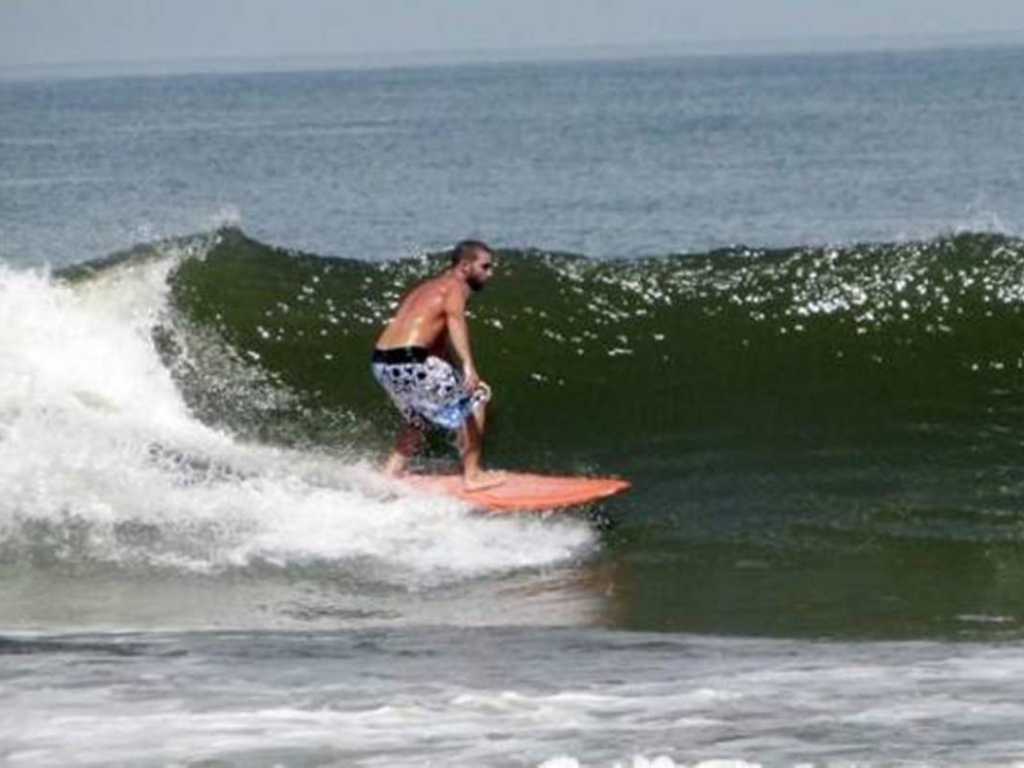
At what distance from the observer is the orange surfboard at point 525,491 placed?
14023 mm

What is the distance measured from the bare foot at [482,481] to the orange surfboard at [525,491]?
0.06ft

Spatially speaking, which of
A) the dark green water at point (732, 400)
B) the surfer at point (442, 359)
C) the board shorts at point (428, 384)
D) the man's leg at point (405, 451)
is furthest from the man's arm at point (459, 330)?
the dark green water at point (732, 400)

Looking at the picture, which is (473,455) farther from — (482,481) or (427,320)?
(427,320)

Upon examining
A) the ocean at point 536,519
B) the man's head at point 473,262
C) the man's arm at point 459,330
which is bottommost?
the ocean at point 536,519

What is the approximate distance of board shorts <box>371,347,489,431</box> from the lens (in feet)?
46.6

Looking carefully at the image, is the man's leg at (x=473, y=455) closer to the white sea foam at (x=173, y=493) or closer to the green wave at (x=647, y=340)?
the white sea foam at (x=173, y=493)

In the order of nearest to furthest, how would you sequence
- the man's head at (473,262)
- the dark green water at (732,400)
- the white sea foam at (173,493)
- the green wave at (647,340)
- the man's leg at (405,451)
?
the dark green water at (732,400) → the white sea foam at (173,493) → the man's head at (473,262) → the man's leg at (405,451) → the green wave at (647,340)

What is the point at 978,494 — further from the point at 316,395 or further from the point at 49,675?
the point at 49,675

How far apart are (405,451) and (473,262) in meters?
1.04

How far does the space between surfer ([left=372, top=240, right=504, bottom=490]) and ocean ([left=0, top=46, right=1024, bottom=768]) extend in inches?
15.4

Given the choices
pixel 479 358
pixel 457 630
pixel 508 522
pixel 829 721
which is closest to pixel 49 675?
pixel 457 630

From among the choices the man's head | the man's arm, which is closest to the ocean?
the man's arm

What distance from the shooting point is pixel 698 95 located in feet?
299

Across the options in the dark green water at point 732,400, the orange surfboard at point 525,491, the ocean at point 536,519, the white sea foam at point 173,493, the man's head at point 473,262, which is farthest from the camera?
the man's head at point 473,262
